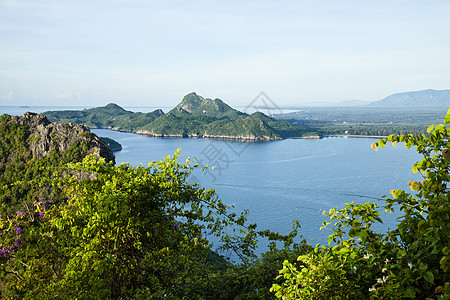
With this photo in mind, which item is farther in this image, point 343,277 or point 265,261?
point 265,261

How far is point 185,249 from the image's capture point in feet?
16.5

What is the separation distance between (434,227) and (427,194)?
388 mm

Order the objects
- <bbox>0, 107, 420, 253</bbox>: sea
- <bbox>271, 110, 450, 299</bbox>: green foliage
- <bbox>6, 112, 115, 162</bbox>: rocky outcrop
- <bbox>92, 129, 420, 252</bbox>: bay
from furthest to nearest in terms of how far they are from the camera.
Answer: <bbox>6, 112, 115, 162</bbox>: rocky outcrop → <bbox>92, 129, 420, 252</bbox>: bay → <bbox>0, 107, 420, 253</bbox>: sea → <bbox>271, 110, 450, 299</bbox>: green foliage

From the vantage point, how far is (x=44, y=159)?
42969 mm

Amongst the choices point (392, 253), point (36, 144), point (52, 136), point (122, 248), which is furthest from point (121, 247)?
point (36, 144)

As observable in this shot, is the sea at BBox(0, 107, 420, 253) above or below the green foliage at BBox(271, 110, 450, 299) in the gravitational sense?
below

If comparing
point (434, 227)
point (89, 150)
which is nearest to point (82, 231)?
point (434, 227)

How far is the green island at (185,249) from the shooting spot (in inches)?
95.7

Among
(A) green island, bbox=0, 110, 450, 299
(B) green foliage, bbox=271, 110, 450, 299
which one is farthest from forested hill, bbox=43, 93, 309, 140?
(B) green foliage, bbox=271, 110, 450, 299

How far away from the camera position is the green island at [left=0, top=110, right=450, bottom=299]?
2.43 metres

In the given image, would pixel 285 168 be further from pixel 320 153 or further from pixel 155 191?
pixel 155 191

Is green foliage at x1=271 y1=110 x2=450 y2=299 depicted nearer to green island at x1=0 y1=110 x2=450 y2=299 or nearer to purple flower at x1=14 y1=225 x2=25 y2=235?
green island at x1=0 y1=110 x2=450 y2=299

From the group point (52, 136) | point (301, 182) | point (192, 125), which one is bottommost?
point (301, 182)

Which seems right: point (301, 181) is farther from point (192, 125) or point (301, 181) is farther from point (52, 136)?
point (192, 125)
